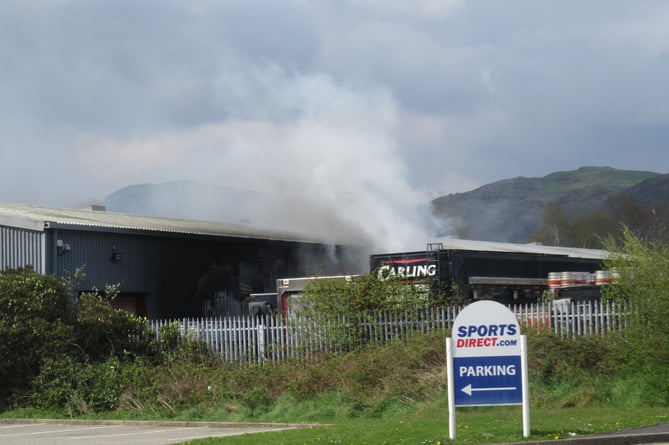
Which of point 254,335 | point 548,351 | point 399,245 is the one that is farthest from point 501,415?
point 399,245

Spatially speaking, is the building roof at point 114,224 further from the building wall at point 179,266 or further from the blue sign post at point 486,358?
the blue sign post at point 486,358

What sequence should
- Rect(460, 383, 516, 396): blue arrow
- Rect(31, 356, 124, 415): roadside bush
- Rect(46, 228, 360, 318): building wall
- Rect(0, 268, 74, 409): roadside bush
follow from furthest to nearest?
Rect(46, 228, 360, 318): building wall < Rect(0, 268, 74, 409): roadside bush < Rect(31, 356, 124, 415): roadside bush < Rect(460, 383, 516, 396): blue arrow

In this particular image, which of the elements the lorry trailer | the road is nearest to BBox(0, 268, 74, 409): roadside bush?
the road

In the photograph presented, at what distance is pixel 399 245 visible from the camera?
35000 mm

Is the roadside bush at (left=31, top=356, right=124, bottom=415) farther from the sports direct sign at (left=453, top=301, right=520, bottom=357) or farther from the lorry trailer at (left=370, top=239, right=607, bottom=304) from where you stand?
the sports direct sign at (left=453, top=301, right=520, bottom=357)

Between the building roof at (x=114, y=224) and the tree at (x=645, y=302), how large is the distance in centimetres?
1718

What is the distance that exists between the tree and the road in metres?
6.84

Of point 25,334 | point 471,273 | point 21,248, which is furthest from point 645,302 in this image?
point 21,248

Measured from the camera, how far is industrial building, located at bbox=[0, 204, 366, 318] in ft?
103

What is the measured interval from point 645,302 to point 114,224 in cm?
1971

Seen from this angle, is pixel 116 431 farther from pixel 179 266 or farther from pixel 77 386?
pixel 179 266

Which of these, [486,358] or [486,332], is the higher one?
[486,332]

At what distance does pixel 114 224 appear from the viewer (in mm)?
34625

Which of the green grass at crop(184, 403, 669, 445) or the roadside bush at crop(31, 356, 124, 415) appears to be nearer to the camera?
the green grass at crop(184, 403, 669, 445)
